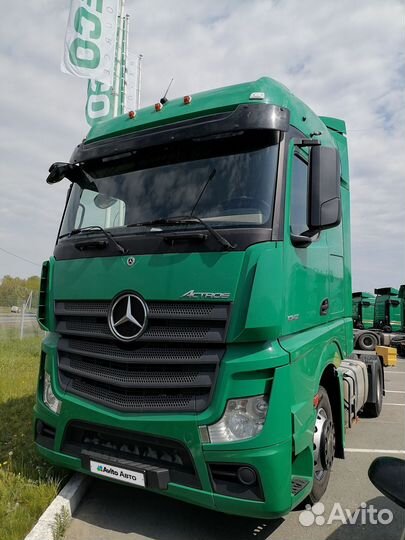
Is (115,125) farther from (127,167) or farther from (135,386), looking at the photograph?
(135,386)

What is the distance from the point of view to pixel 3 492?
3270mm

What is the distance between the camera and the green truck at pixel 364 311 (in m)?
24.3

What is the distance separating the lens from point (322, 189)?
9.71 feet

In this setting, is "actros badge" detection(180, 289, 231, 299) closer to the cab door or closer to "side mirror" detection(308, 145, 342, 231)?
the cab door

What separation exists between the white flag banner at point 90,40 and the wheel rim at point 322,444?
8668mm

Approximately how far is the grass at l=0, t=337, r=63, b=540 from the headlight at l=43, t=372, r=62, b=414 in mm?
639

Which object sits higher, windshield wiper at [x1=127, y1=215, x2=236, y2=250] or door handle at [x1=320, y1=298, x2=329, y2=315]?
windshield wiper at [x1=127, y1=215, x2=236, y2=250]

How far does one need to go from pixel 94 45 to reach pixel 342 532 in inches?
386

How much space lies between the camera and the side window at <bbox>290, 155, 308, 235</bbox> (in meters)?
2.98

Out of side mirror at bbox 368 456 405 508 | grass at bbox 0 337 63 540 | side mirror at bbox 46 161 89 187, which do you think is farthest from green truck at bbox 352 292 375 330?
side mirror at bbox 368 456 405 508

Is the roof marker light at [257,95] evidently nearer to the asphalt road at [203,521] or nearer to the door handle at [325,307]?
the door handle at [325,307]

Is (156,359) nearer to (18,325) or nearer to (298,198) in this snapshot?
(298,198)

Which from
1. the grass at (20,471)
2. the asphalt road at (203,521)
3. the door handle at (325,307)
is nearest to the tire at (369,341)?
the asphalt road at (203,521)

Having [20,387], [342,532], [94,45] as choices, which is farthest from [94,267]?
[94,45]
